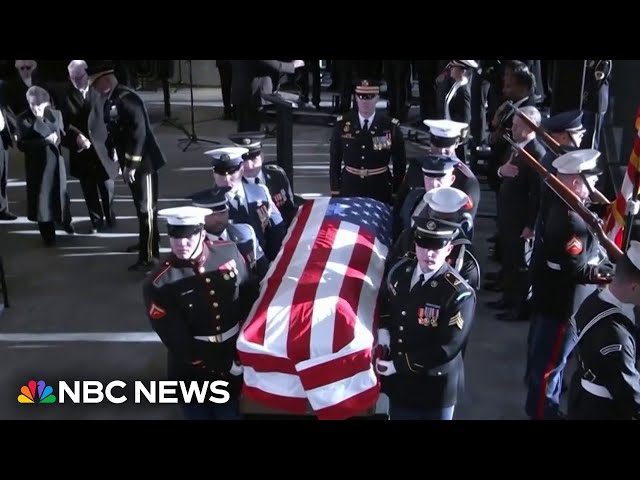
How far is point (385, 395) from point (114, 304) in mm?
2311

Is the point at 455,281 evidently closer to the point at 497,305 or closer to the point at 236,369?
the point at 236,369

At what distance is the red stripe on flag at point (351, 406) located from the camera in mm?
2857

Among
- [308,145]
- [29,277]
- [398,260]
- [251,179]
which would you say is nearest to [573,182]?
[398,260]

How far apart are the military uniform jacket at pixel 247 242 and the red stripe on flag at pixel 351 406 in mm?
835

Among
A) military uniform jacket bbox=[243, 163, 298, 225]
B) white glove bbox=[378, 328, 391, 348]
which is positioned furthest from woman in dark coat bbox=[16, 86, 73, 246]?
white glove bbox=[378, 328, 391, 348]

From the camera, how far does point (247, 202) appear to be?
3.87 m

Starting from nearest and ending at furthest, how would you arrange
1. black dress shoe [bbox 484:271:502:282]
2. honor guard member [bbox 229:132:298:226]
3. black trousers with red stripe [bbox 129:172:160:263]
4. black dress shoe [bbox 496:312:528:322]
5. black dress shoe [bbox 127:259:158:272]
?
honor guard member [bbox 229:132:298:226]
black dress shoe [bbox 496:312:528:322]
black dress shoe [bbox 484:271:502:282]
black trousers with red stripe [bbox 129:172:160:263]
black dress shoe [bbox 127:259:158:272]

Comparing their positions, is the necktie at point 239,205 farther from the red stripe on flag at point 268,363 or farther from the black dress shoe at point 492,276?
the black dress shoe at point 492,276

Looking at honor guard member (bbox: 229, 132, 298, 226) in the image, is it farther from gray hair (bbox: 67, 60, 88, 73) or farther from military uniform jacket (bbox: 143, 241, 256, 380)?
gray hair (bbox: 67, 60, 88, 73)

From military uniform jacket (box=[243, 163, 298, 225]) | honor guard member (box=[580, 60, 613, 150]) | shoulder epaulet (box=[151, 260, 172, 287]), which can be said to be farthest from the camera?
honor guard member (box=[580, 60, 613, 150])

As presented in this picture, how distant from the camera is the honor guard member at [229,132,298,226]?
418 centimetres

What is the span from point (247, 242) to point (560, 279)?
1.37 m

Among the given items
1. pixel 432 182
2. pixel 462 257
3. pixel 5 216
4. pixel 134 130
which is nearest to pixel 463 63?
pixel 134 130

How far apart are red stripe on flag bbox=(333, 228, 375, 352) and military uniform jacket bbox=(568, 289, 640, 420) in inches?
31.7
